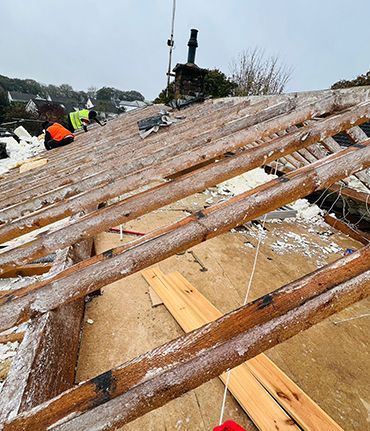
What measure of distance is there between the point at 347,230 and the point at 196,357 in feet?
19.4

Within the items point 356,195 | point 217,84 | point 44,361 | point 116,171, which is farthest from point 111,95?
point 44,361

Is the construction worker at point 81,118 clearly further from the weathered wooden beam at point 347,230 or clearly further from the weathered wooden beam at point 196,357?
the weathered wooden beam at point 196,357

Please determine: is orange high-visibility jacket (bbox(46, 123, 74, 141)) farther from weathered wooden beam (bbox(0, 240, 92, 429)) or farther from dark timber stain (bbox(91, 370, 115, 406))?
dark timber stain (bbox(91, 370, 115, 406))

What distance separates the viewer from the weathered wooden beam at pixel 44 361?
1.13 metres

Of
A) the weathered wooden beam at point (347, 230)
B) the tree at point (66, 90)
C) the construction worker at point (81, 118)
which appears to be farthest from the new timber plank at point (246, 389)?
the tree at point (66, 90)

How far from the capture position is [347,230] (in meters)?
5.44

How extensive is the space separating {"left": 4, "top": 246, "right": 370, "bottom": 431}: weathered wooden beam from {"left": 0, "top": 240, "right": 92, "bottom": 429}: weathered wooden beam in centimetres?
48

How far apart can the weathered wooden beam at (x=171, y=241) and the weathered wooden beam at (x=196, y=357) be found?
0.37m

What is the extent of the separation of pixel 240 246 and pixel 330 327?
189 centimetres

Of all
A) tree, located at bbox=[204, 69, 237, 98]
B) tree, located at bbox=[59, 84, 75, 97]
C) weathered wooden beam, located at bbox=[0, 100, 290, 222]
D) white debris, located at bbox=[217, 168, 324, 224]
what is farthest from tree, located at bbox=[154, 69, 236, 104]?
tree, located at bbox=[59, 84, 75, 97]

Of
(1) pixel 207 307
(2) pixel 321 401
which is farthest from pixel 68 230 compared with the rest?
(2) pixel 321 401

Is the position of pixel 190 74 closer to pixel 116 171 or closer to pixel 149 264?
pixel 116 171

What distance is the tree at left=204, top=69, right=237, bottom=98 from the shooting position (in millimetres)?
16594

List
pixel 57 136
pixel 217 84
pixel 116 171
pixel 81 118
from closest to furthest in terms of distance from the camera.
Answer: pixel 116 171 → pixel 57 136 → pixel 81 118 → pixel 217 84
